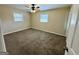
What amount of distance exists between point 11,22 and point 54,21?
2.25ft

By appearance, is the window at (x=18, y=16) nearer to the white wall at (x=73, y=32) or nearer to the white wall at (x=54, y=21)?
the white wall at (x=54, y=21)

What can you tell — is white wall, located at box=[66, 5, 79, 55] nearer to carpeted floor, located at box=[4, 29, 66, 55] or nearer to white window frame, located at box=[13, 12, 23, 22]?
carpeted floor, located at box=[4, 29, 66, 55]

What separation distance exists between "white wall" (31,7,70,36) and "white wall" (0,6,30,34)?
0.12 metres

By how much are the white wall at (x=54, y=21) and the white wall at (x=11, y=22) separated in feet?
0.38

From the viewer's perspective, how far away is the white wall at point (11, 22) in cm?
124

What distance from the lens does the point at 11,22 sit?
4.31ft

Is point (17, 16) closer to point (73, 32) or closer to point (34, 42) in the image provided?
point (34, 42)

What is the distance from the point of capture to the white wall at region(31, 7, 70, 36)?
1.26m

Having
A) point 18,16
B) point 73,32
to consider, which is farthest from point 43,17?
Result: point 73,32

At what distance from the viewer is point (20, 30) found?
1.36 metres

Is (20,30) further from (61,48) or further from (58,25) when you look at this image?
(61,48)

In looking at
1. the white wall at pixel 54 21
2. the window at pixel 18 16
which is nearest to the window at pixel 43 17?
the white wall at pixel 54 21

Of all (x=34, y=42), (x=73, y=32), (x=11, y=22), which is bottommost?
(x=34, y=42)

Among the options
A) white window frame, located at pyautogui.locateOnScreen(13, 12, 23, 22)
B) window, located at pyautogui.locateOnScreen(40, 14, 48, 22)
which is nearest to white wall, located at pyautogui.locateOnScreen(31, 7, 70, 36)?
window, located at pyautogui.locateOnScreen(40, 14, 48, 22)
